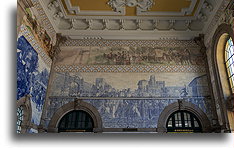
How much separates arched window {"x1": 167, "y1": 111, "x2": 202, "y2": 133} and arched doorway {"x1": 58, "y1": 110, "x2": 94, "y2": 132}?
11.2 ft

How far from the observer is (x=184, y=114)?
28.3ft

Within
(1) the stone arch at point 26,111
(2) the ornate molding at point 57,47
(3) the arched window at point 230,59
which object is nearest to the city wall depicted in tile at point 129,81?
(2) the ornate molding at point 57,47

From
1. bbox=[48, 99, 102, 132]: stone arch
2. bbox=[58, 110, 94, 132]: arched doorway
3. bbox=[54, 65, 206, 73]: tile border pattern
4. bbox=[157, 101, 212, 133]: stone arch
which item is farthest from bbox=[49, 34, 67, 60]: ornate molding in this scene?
bbox=[157, 101, 212, 133]: stone arch

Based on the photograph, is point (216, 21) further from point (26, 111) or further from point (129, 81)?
point (26, 111)

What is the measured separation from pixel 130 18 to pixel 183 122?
217 inches

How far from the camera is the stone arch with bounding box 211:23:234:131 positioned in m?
7.50

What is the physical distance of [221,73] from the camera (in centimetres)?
800

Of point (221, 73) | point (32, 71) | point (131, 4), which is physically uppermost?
point (131, 4)

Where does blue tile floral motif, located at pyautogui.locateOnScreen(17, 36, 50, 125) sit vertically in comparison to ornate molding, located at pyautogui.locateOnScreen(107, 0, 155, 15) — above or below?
below

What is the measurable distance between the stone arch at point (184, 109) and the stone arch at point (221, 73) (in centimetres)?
59

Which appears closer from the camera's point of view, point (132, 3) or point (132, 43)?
point (132, 3)

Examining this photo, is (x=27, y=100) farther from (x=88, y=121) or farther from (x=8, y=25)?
(x=8, y=25)

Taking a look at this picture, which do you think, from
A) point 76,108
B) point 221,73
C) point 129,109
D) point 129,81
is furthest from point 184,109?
point 76,108

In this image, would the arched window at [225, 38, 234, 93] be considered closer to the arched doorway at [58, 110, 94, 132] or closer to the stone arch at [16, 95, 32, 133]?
the arched doorway at [58, 110, 94, 132]
